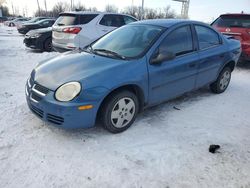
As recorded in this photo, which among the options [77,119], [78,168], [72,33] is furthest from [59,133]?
[72,33]

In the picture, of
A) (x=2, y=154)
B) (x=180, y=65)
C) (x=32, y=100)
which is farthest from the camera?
(x=180, y=65)

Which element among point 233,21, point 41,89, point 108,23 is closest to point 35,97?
point 41,89

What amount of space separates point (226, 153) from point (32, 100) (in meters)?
2.61

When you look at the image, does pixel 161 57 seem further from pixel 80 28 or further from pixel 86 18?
pixel 86 18

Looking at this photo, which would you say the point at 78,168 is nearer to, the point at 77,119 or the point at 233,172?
the point at 77,119

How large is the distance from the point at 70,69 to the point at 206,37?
277cm

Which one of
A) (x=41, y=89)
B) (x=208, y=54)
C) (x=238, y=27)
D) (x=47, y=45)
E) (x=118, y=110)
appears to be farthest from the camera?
(x=47, y=45)

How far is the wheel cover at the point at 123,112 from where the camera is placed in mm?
3389

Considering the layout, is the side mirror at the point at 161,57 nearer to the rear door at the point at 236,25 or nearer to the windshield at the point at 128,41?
the windshield at the point at 128,41

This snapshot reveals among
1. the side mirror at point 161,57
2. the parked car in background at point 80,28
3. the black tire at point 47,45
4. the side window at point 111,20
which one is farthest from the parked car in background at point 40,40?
the side mirror at point 161,57

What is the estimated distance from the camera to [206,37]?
187 inches

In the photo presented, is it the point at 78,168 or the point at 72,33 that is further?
the point at 72,33

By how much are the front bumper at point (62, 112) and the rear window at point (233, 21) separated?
20.6ft

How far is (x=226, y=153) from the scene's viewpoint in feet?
10.3
